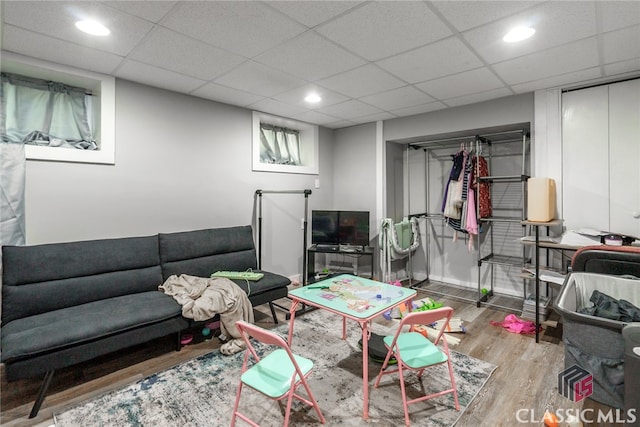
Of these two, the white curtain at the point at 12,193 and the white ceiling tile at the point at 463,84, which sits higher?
the white ceiling tile at the point at 463,84

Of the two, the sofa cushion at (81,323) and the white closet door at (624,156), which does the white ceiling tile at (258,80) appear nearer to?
the sofa cushion at (81,323)

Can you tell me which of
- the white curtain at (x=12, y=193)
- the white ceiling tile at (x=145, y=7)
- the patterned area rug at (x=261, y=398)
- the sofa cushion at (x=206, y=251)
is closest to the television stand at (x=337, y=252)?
the sofa cushion at (x=206, y=251)

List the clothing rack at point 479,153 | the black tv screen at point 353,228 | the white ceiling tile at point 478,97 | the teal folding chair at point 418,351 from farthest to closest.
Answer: the black tv screen at point 353,228 → the clothing rack at point 479,153 → the white ceiling tile at point 478,97 → the teal folding chair at point 418,351

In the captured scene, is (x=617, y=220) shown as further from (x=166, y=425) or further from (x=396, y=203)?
(x=166, y=425)

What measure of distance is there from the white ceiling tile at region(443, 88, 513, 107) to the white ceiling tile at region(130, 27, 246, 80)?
2.47 metres

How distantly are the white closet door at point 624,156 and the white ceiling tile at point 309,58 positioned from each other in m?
2.53

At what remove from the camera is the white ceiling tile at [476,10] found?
187cm

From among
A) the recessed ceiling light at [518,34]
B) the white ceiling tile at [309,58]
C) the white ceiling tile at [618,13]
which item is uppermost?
the white ceiling tile at [309,58]

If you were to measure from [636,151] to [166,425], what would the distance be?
173 inches

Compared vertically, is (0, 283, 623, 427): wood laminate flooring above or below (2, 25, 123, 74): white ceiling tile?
below

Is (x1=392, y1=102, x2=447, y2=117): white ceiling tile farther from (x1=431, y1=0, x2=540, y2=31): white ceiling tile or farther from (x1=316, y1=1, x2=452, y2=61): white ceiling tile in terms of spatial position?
(x1=431, y1=0, x2=540, y2=31): white ceiling tile

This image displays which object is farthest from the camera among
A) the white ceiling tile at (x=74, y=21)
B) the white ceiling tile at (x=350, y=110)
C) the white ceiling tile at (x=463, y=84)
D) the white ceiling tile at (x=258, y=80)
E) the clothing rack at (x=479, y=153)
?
the white ceiling tile at (x=350, y=110)

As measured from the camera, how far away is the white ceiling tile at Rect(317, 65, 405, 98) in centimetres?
290

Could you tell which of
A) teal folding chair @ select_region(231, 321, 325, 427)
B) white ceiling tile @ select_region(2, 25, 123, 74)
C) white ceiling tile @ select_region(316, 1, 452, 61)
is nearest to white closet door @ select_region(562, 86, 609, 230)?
white ceiling tile @ select_region(316, 1, 452, 61)
